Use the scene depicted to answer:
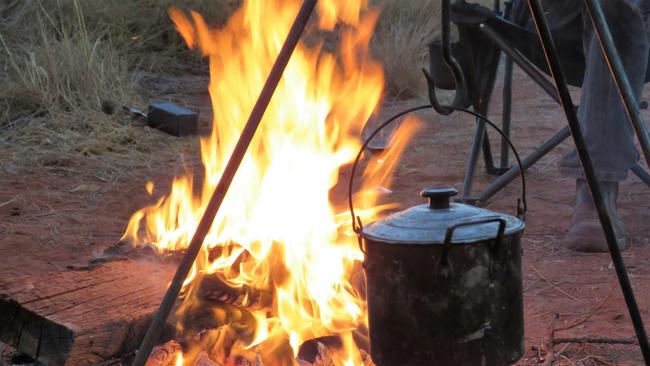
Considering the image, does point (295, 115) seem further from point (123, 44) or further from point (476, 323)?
point (123, 44)

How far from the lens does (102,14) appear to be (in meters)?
7.42

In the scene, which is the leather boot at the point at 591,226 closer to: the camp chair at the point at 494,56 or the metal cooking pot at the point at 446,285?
the camp chair at the point at 494,56

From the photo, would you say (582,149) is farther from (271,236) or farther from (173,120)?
(173,120)

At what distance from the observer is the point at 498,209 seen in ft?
13.7

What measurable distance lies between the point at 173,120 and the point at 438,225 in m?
4.24

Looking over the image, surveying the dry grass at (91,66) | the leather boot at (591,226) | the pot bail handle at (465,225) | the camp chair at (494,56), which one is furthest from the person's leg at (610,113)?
the dry grass at (91,66)

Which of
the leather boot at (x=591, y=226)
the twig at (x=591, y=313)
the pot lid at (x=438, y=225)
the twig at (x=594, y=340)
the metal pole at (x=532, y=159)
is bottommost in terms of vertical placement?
the twig at (x=591, y=313)

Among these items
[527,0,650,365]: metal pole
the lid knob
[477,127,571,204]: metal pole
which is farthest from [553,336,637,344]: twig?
[477,127,571,204]: metal pole

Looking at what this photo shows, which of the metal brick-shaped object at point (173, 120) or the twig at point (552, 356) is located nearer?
the twig at point (552, 356)

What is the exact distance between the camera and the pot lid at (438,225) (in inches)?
75.8

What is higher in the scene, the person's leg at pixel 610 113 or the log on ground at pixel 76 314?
the person's leg at pixel 610 113

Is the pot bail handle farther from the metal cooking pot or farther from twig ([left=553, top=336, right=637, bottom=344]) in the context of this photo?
twig ([left=553, top=336, right=637, bottom=344])

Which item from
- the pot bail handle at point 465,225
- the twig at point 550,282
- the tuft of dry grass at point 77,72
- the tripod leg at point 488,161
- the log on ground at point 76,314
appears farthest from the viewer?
the tuft of dry grass at point 77,72

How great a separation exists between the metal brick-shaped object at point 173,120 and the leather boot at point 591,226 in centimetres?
313
